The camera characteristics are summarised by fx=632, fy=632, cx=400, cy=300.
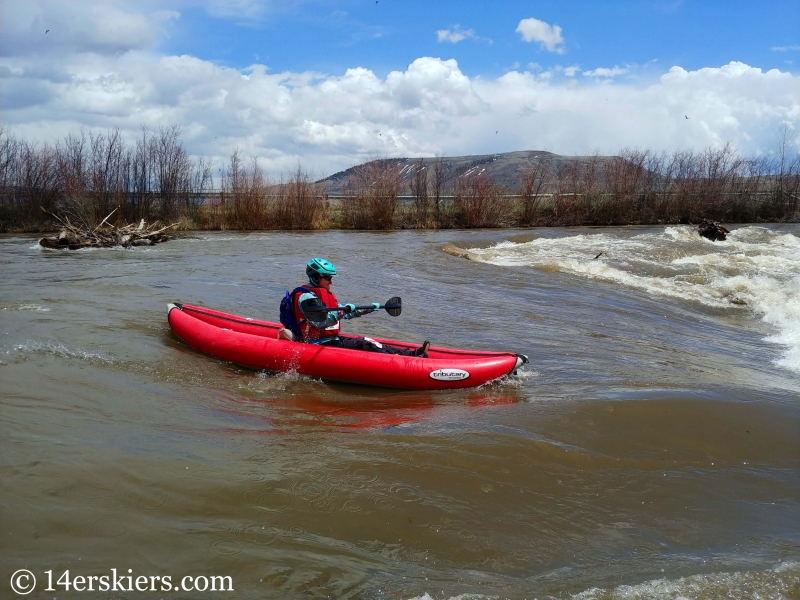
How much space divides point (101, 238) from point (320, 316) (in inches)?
634

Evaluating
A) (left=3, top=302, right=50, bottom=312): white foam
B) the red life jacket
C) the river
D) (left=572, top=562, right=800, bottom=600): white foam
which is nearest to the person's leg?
the red life jacket

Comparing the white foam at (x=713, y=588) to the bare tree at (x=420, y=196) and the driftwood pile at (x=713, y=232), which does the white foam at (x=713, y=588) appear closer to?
the driftwood pile at (x=713, y=232)

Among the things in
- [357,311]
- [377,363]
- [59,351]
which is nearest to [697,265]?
[357,311]

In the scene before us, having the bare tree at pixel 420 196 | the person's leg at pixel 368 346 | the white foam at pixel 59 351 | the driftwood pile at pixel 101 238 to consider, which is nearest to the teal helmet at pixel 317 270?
the person's leg at pixel 368 346

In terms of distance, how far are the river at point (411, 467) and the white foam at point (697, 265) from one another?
2.08 meters

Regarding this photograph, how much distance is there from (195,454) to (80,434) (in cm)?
95

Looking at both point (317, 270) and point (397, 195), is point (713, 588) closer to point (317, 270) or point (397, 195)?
point (317, 270)

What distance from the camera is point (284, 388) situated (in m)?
6.25

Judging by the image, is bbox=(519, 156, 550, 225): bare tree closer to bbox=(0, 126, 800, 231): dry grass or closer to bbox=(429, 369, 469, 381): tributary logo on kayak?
bbox=(0, 126, 800, 231): dry grass

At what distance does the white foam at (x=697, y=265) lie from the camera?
11.6m

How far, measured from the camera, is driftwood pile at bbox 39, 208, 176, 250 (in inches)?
747

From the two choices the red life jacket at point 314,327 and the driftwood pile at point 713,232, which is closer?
the red life jacket at point 314,327

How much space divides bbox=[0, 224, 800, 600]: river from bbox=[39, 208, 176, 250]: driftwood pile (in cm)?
1024

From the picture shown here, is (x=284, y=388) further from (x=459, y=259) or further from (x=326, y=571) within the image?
(x=459, y=259)
